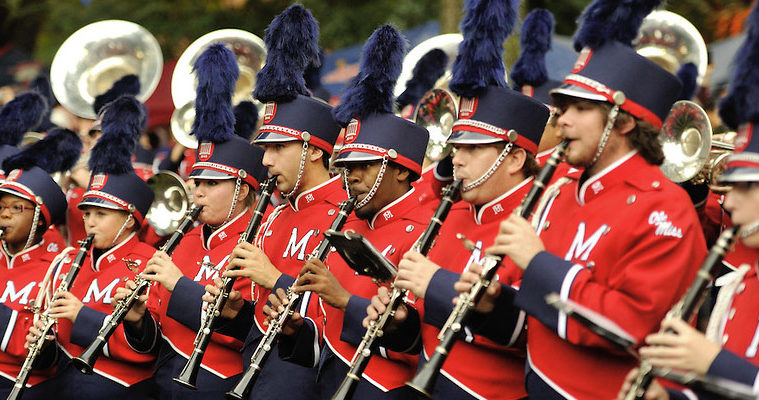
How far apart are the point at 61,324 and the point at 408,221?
3296 millimetres

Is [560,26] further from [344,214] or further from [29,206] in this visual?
[344,214]

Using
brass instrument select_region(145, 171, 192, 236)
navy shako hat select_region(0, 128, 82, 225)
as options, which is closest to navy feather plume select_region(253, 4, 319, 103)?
brass instrument select_region(145, 171, 192, 236)

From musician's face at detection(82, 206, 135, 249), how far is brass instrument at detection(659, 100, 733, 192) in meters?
4.40

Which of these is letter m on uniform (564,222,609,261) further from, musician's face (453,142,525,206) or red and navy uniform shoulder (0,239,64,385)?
red and navy uniform shoulder (0,239,64,385)

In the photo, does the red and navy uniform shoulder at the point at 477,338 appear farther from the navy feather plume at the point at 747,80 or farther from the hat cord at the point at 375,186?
the navy feather plume at the point at 747,80

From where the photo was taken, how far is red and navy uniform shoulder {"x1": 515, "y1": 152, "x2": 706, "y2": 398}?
406cm

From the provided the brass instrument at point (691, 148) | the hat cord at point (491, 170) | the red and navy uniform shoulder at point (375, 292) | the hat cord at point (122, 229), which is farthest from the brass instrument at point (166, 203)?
the brass instrument at point (691, 148)

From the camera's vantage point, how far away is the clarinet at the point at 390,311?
5.03m

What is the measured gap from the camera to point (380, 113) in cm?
631

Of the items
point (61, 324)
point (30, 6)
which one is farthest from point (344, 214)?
point (30, 6)

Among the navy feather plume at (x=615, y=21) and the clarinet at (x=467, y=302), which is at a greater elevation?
the navy feather plume at (x=615, y=21)

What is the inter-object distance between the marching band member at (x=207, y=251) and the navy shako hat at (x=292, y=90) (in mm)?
590

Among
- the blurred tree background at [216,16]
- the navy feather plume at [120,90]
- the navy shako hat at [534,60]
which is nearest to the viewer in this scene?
the navy shako hat at [534,60]

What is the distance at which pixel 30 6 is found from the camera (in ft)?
74.7
